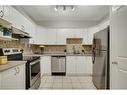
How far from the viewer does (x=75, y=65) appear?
5.85 m

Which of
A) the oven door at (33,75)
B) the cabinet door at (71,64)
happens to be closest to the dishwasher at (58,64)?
the cabinet door at (71,64)

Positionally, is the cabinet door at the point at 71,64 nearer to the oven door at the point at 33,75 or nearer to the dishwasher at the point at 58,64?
the dishwasher at the point at 58,64

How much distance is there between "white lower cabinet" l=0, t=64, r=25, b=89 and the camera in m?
1.83

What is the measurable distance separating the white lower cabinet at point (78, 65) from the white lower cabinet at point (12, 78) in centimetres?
331

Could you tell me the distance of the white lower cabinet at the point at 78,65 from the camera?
5.82 metres

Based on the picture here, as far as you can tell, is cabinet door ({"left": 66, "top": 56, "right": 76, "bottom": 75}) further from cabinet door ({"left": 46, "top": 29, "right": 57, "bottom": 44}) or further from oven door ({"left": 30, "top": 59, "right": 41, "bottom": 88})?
oven door ({"left": 30, "top": 59, "right": 41, "bottom": 88})

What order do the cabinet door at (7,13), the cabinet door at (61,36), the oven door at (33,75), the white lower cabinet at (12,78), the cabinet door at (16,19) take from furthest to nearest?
the cabinet door at (61,36)
the cabinet door at (16,19)
the oven door at (33,75)
the cabinet door at (7,13)
the white lower cabinet at (12,78)

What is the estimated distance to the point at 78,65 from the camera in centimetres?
585

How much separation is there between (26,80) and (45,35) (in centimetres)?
355

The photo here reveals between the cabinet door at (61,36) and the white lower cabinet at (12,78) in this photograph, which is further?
the cabinet door at (61,36)

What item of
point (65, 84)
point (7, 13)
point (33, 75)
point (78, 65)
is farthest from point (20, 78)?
point (78, 65)

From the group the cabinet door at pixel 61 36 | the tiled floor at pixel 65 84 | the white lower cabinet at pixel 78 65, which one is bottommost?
the tiled floor at pixel 65 84

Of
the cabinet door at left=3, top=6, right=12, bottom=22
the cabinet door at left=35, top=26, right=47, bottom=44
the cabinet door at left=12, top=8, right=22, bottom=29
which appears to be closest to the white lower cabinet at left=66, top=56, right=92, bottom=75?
the cabinet door at left=35, top=26, right=47, bottom=44
